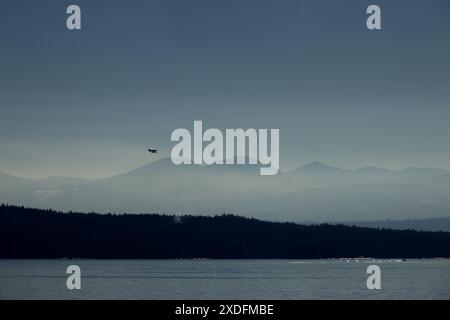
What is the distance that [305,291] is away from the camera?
100562mm
